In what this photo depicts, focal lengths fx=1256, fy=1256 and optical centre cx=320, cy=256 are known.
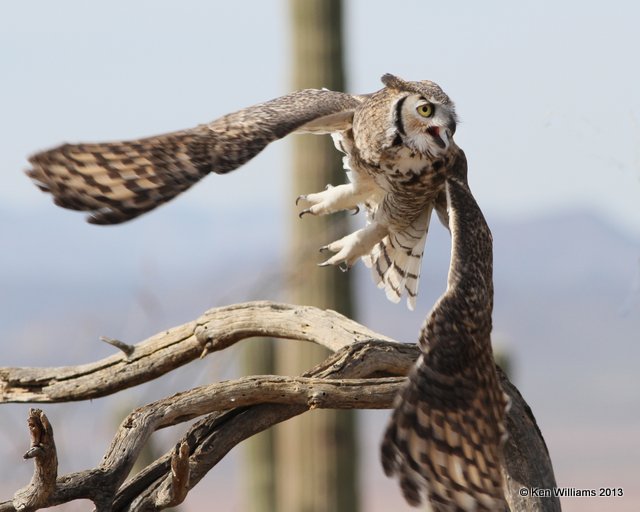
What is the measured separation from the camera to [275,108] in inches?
184

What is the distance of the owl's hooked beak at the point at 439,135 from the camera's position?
187 inches

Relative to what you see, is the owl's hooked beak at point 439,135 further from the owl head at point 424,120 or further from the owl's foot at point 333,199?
the owl's foot at point 333,199

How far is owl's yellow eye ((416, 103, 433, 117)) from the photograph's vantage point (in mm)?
4707

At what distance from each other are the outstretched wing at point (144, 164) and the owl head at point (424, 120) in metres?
0.46

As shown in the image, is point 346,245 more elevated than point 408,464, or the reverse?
point 346,245

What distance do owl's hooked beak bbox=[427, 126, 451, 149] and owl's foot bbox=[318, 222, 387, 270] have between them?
64cm

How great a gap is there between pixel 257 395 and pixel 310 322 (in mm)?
631

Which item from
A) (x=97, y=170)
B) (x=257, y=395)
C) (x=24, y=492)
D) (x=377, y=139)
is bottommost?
(x=24, y=492)

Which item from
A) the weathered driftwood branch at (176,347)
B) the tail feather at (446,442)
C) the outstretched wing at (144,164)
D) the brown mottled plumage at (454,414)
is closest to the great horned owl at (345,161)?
the outstretched wing at (144,164)

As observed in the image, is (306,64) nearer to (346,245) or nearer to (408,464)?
(346,245)

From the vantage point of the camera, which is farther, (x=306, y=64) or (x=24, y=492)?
(x=306, y=64)

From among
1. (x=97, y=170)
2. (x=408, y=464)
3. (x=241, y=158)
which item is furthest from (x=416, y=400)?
(x=97, y=170)

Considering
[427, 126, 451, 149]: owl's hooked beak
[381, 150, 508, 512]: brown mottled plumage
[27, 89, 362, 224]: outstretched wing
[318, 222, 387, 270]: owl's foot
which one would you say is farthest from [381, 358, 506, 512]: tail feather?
[318, 222, 387, 270]: owl's foot

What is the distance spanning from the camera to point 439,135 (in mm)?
4746
